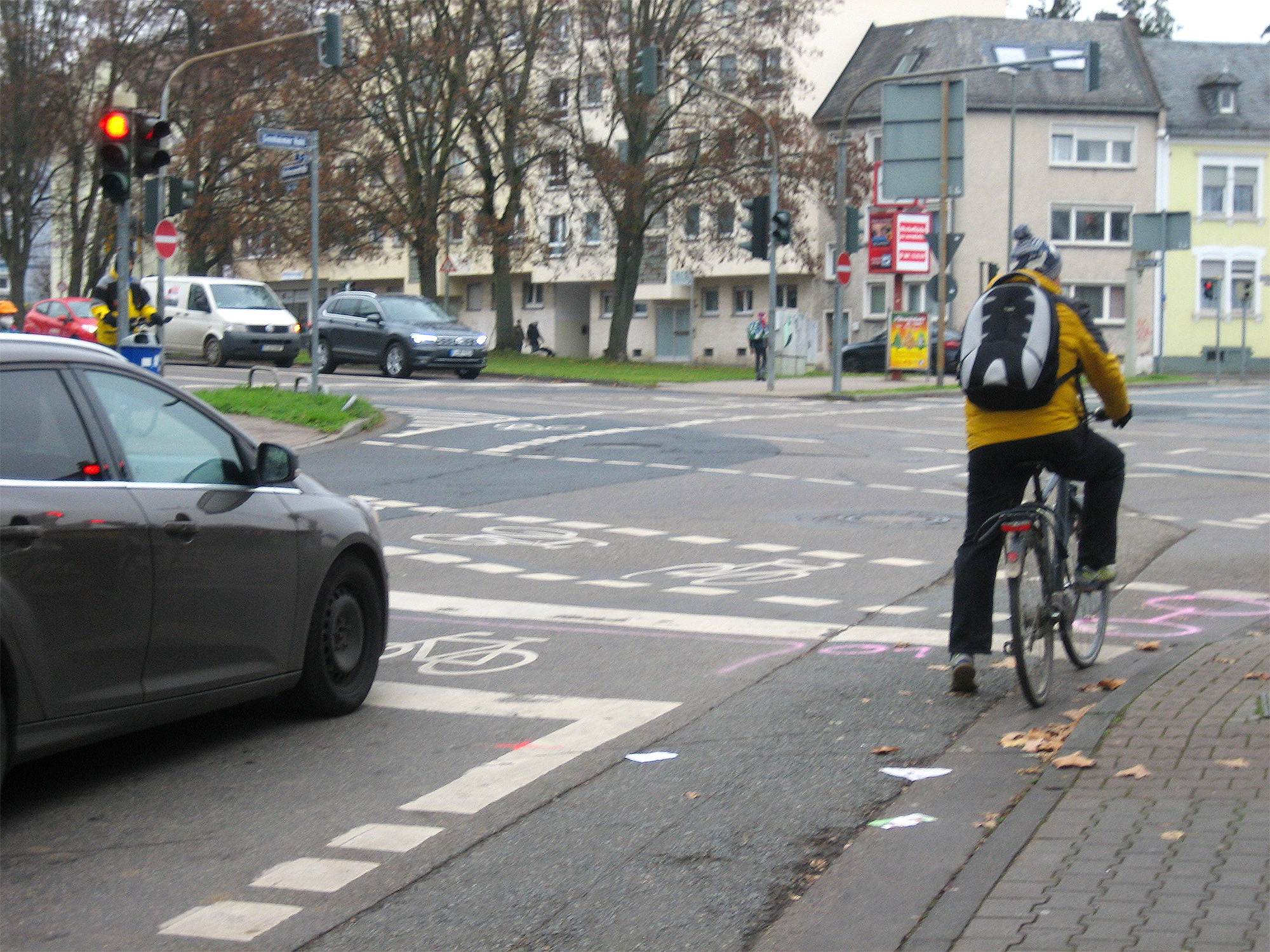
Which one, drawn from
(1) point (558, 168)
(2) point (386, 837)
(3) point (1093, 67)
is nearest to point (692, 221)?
(1) point (558, 168)

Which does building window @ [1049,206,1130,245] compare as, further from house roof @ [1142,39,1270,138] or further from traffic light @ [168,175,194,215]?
traffic light @ [168,175,194,215]

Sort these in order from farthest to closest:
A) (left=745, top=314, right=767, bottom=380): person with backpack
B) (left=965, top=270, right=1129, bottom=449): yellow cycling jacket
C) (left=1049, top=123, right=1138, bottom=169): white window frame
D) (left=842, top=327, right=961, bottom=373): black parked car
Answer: (left=1049, top=123, right=1138, bottom=169): white window frame
(left=842, top=327, right=961, bottom=373): black parked car
(left=745, top=314, right=767, bottom=380): person with backpack
(left=965, top=270, right=1129, bottom=449): yellow cycling jacket

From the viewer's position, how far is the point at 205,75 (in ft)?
169

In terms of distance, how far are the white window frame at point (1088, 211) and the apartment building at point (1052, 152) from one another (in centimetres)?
4

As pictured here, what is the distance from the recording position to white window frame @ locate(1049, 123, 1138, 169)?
58.3 meters

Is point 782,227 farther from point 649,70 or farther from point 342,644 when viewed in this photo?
point 342,644

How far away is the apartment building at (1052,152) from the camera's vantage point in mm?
57938

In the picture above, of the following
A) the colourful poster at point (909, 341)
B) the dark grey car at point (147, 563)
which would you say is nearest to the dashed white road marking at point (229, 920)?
the dark grey car at point (147, 563)

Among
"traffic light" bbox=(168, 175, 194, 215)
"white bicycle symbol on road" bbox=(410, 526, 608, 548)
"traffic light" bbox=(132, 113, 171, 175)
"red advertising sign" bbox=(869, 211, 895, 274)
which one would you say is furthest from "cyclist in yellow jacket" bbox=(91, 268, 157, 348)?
"red advertising sign" bbox=(869, 211, 895, 274)

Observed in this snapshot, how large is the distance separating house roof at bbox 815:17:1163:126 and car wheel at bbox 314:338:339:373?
27207mm

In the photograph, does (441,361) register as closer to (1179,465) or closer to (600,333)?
(1179,465)

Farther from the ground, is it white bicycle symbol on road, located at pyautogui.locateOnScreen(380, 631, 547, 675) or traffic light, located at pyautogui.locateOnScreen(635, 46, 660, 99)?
traffic light, located at pyautogui.locateOnScreen(635, 46, 660, 99)

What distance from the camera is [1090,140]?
58.6 m

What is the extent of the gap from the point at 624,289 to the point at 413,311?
536 inches
